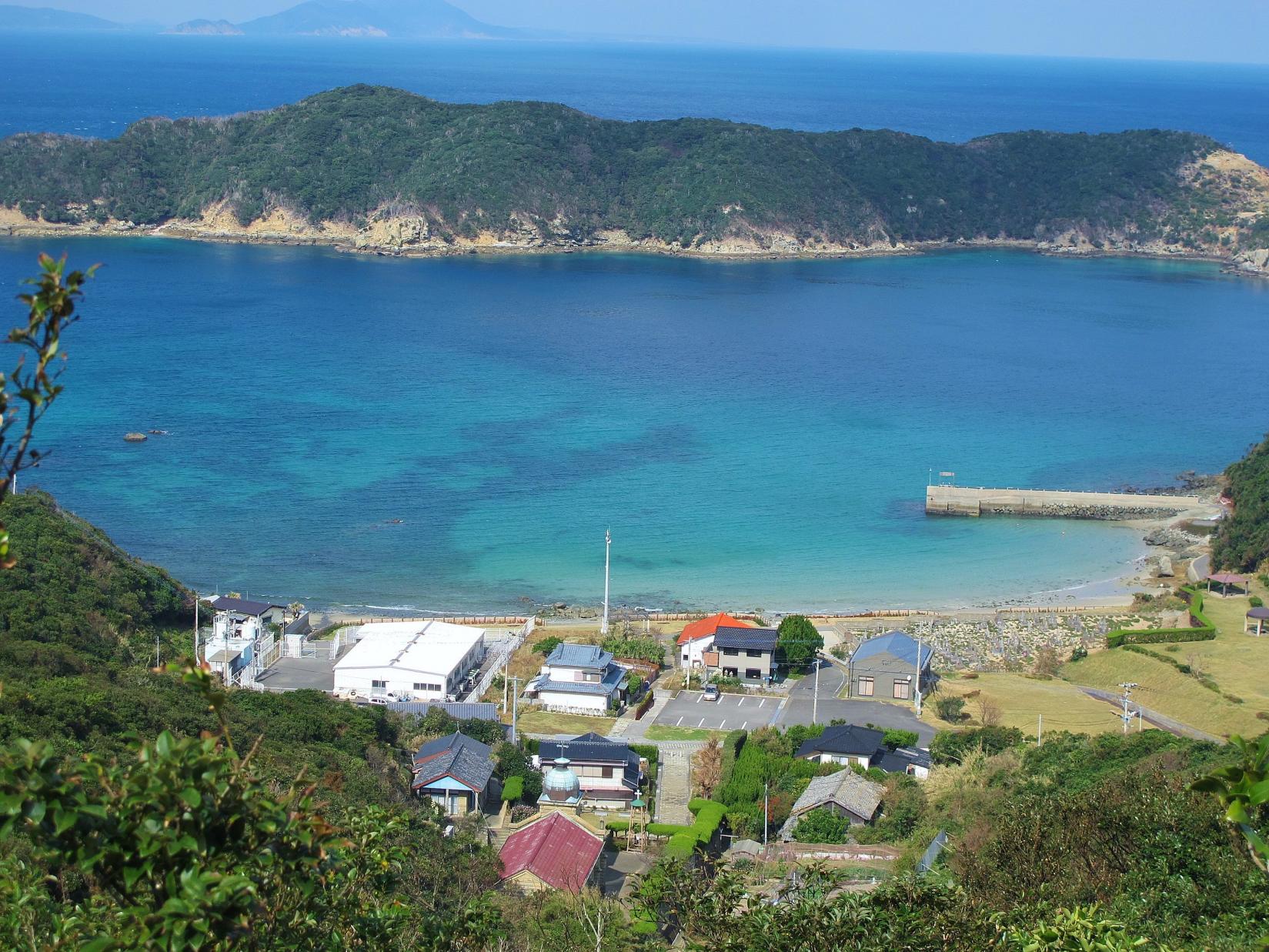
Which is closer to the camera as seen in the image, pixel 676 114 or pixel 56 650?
pixel 56 650

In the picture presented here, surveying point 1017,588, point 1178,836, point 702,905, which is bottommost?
point 1017,588

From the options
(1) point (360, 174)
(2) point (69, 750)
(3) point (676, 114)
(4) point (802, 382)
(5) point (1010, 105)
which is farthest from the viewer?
(5) point (1010, 105)

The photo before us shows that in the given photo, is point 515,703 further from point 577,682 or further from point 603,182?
point 603,182

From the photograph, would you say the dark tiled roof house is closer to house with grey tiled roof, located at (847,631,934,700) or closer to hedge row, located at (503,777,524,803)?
house with grey tiled roof, located at (847,631,934,700)

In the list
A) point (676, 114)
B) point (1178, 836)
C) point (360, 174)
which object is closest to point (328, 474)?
point (1178, 836)

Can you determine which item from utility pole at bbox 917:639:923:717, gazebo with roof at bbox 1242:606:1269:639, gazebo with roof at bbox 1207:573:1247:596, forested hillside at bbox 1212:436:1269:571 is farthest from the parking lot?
forested hillside at bbox 1212:436:1269:571

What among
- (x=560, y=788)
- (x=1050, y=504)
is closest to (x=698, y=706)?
(x=560, y=788)

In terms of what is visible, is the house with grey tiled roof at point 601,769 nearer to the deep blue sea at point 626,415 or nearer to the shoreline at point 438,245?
the deep blue sea at point 626,415

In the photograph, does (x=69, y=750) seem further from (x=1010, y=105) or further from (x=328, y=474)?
(x=1010, y=105)

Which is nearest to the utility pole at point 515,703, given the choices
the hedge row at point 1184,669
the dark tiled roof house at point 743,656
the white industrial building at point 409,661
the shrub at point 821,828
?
the white industrial building at point 409,661
